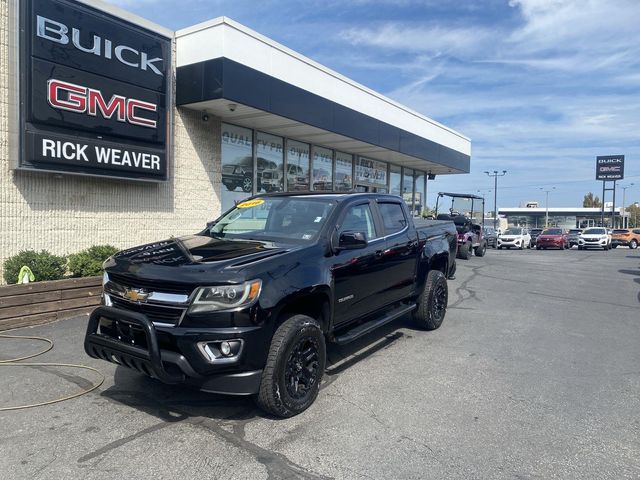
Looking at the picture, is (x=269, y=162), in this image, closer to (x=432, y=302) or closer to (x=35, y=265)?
(x=35, y=265)

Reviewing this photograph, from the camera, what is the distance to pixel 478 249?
2038cm

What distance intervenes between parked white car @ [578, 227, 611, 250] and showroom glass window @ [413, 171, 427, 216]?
15.5 m

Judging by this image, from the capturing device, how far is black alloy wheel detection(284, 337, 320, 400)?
Answer: 398 cm

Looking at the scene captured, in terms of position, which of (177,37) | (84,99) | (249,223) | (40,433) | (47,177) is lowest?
(40,433)

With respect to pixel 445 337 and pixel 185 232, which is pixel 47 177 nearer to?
pixel 185 232

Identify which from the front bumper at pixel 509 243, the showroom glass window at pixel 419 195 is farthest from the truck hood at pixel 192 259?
the front bumper at pixel 509 243

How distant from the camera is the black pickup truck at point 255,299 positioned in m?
3.60

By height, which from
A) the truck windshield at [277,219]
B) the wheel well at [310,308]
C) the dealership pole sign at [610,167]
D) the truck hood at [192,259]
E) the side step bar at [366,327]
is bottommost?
the side step bar at [366,327]

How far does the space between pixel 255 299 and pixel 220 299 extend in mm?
262

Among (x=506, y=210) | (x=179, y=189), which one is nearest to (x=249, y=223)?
(x=179, y=189)

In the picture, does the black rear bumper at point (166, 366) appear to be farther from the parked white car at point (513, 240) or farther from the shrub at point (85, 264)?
the parked white car at point (513, 240)

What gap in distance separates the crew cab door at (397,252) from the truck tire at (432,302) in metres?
0.40

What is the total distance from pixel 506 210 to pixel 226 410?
363 ft

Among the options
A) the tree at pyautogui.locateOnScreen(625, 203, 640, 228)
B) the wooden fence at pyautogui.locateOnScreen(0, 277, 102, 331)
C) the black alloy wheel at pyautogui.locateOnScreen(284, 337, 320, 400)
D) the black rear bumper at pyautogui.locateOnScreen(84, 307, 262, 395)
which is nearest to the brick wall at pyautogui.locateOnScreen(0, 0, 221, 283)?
the wooden fence at pyautogui.locateOnScreen(0, 277, 102, 331)
